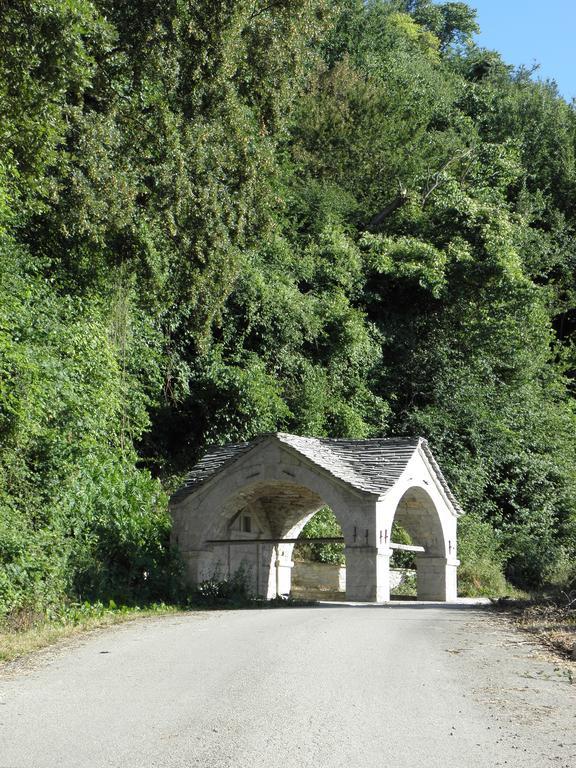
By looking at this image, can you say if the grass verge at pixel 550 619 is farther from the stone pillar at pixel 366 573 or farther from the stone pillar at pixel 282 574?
the stone pillar at pixel 282 574

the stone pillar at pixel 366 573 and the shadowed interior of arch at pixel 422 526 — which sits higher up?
the shadowed interior of arch at pixel 422 526

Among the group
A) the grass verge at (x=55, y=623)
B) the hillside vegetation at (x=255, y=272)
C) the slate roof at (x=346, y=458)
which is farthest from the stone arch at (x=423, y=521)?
the grass verge at (x=55, y=623)

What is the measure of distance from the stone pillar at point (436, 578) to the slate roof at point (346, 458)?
95.4 inches

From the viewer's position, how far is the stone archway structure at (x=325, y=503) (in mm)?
20844

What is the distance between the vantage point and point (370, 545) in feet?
67.7

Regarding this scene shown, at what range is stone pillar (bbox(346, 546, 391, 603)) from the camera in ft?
67.9

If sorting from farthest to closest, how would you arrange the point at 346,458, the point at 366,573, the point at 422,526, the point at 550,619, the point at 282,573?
the point at 282,573 < the point at 422,526 < the point at 346,458 < the point at 366,573 < the point at 550,619

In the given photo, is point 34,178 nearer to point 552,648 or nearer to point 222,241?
point 222,241

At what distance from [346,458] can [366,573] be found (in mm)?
2891

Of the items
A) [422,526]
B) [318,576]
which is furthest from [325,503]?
[318,576]

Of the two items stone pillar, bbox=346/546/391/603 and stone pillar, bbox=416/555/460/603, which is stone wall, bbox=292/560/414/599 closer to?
stone pillar, bbox=416/555/460/603

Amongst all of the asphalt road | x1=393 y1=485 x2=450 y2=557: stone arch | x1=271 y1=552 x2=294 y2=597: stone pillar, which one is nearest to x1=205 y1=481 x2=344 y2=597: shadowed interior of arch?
x1=271 y1=552 x2=294 y2=597: stone pillar

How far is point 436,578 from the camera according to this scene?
24.5 metres

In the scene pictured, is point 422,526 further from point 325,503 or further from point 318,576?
point 318,576
